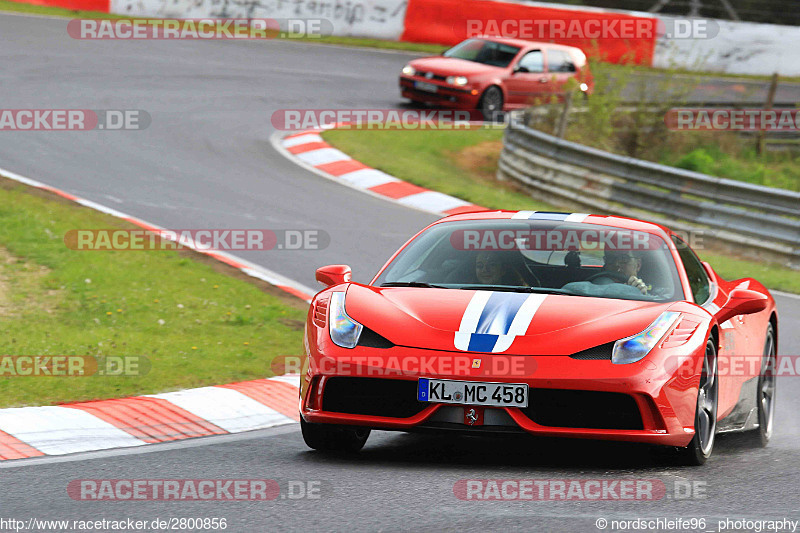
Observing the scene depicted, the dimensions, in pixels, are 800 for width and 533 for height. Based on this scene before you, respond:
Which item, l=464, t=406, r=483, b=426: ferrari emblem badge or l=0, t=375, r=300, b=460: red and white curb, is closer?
l=464, t=406, r=483, b=426: ferrari emblem badge

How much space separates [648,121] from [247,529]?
56.9 ft

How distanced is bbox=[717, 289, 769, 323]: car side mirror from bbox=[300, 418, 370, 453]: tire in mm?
1926

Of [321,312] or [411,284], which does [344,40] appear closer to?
[411,284]

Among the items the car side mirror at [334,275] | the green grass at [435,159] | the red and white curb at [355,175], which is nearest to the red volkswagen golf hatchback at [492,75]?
the green grass at [435,159]

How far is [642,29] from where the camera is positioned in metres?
32.0

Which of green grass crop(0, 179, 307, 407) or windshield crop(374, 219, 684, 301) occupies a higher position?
windshield crop(374, 219, 684, 301)

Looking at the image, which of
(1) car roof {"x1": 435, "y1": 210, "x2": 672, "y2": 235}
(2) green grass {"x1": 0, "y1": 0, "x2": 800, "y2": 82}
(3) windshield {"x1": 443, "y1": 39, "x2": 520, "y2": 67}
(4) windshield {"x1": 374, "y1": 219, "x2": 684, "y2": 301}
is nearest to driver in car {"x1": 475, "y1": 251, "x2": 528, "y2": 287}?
(4) windshield {"x1": 374, "y1": 219, "x2": 684, "y2": 301}

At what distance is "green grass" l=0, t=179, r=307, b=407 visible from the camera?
7.50 m

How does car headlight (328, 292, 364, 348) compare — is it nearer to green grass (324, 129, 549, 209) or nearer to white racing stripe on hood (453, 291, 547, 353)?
white racing stripe on hood (453, 291, 547, 353)

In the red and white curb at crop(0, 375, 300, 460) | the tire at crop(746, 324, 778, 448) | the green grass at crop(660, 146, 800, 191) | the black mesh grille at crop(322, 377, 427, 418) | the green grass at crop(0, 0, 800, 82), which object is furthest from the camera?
the green grass at crop(0, 0, 800, 82)

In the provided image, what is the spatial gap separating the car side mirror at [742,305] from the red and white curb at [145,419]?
2.48 meters

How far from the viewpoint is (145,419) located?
6.49m

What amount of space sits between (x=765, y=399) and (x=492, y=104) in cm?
1597

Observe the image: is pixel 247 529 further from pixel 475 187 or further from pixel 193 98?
pixel 193 98
